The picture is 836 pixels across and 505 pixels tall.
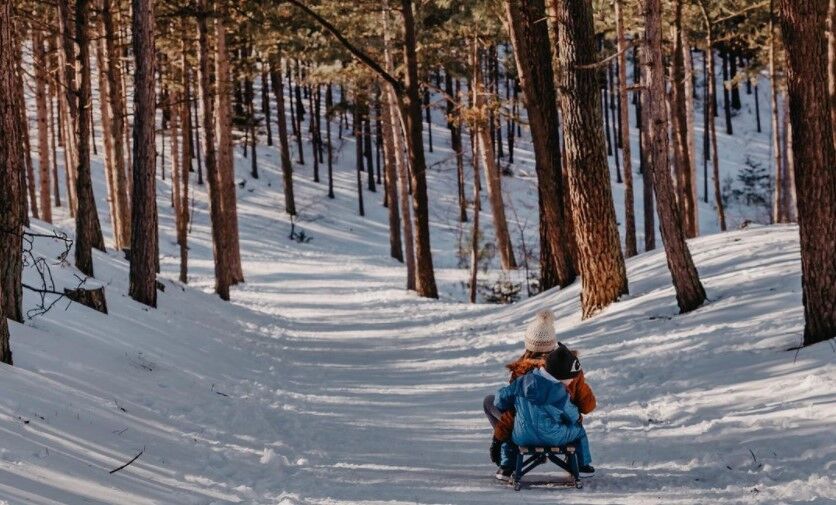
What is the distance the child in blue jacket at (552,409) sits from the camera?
20.6 feet

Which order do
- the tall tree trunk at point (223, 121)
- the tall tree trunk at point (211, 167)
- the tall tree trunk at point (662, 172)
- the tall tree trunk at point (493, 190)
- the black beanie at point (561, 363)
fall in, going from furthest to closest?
1. the tall tree trunk at point (493, 190)
2. the tall tree trunk at point (223, 121)
3. the tall tree trunk at point (211, 167)
4. the tall tree trunk at point (662, 172)
5. the black beanie at point (561, 363)

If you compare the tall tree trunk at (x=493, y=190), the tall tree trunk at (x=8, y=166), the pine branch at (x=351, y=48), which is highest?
the pine branch at (x=351, y=48)

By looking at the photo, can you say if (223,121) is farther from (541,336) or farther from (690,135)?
(541,336)

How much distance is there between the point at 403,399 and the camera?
35.1 ft

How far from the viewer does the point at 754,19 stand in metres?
30.6

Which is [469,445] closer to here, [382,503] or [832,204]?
[382,503]

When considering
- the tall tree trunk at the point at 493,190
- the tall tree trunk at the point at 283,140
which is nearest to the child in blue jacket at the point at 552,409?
the tall tree trunk at the point at 493,190

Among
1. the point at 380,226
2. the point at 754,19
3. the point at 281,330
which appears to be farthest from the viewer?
the point at 380,226

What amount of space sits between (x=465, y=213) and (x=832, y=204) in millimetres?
44037

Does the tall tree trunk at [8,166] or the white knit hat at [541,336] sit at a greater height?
the tall tree trunk at [8,166]

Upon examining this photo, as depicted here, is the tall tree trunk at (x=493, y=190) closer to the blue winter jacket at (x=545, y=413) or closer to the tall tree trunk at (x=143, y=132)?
the tall tree trunk at (x=143, y=132)

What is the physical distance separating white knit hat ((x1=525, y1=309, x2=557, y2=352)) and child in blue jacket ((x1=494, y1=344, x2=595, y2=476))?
0.56 ft

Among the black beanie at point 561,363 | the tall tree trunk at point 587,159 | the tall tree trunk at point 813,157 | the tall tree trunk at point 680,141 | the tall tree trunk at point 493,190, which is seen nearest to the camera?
the black beanie at point 561,363

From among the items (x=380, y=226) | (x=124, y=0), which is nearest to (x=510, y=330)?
(x=124, y=0)
